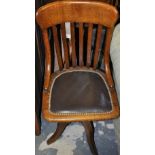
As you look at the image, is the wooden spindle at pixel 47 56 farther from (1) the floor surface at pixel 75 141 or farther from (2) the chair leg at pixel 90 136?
(1) the floor surface at pixel 75 141

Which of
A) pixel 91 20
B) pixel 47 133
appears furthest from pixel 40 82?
pixel 91 20

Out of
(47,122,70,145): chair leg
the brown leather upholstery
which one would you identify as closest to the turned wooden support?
(47,122,70,145): chair leg

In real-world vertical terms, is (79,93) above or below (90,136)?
above

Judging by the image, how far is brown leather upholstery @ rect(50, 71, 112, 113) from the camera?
54.6 inches

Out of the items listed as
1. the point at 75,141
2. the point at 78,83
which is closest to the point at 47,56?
the point at 78,83

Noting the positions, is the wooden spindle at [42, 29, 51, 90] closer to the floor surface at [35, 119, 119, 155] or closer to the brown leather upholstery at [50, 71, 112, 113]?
the brown leather upholstery at [50, 71, 112, 113]

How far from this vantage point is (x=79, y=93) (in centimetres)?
146

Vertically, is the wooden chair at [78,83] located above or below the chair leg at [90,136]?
above

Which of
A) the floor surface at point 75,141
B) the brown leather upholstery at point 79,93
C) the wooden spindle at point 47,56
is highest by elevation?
the wooden spindle at point 47,56

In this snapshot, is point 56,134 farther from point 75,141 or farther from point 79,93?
point 79,93

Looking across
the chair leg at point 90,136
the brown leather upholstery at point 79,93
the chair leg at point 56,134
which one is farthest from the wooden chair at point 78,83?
the chair leg at point 56,134

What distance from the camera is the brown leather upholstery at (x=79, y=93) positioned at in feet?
4.55

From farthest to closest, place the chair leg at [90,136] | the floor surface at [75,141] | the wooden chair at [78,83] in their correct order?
the floor surface at [75,141], the chair leg at [90,136], the wooden chair at [78,83]
